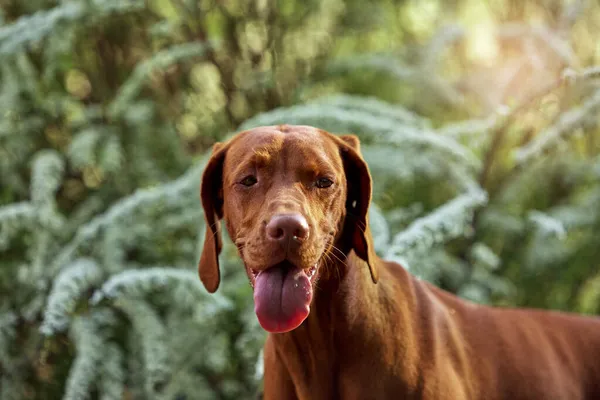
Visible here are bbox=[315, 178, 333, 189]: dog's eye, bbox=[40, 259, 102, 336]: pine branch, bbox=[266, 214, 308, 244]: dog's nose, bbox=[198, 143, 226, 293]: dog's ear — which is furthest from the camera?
bbox=[40, 259, 102, 336]: pine branch

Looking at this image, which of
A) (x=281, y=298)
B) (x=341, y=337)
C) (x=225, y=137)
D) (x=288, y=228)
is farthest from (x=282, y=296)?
(x=225, y=137)

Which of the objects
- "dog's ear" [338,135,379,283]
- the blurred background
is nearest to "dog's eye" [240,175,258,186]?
"dog's ear" [338,135,379,283]

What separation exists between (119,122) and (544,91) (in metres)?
2.15

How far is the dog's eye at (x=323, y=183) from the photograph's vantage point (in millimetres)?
1716

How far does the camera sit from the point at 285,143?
1732 mm

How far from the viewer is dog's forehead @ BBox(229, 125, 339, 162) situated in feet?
5.64

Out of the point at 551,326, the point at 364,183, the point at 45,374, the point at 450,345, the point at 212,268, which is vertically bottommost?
the point at 45,374

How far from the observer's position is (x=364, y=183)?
1.85 m

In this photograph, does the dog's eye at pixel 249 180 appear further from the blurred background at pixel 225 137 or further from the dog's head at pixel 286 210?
the blurred background at pixel 225 137

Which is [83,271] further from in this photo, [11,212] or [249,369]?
[249,369]

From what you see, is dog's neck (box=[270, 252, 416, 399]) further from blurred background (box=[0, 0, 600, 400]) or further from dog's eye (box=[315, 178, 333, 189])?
blurred background (box=[0, 0, 600, 400])

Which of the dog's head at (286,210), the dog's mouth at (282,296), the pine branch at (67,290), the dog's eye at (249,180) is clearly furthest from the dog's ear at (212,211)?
the pine branch at (67,290)

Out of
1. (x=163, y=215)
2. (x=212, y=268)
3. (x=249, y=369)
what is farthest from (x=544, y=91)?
(x=163, y=215)

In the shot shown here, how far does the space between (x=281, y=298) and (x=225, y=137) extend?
1.97 m
